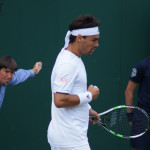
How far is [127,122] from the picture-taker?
431 centimetres

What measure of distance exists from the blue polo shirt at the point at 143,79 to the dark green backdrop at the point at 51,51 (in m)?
0.79

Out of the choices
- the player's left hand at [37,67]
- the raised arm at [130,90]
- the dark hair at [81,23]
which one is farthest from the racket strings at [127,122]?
the dark hair at [81,23]

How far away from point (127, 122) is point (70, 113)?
1409mm

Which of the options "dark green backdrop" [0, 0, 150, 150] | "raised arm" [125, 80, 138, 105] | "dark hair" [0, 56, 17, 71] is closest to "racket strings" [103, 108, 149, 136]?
"raised arm" [125, 80, 138, 105]

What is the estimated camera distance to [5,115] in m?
4.22

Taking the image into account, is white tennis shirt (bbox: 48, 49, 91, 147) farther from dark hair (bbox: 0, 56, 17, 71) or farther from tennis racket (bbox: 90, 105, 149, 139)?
tennis racket (bbox: 90, 105, 149, 139)

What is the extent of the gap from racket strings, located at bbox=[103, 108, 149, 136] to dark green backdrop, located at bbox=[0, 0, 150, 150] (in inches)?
22.8

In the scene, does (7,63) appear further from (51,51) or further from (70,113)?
(51,51)

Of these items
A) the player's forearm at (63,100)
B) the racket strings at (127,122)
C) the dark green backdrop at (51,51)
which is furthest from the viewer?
the dark green backdrop at (51,51)

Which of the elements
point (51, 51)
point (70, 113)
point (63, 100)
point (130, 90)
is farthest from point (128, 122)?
point (63, 100)

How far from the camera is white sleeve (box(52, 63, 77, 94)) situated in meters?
2.91

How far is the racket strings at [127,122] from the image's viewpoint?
4.05 meters

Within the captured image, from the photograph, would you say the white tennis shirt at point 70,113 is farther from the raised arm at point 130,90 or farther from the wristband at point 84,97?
the raised arm at point 130,90

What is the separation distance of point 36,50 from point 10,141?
3.18 feet
